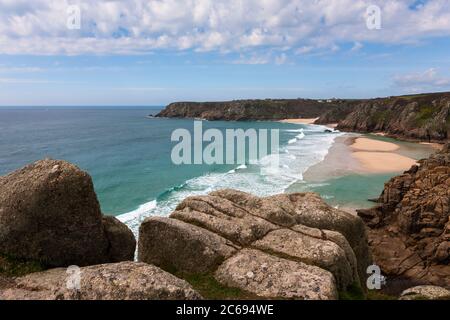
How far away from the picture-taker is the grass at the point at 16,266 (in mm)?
13805

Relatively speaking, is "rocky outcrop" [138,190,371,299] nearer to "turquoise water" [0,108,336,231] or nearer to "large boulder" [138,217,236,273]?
"large boulder" [138,217,236,273]

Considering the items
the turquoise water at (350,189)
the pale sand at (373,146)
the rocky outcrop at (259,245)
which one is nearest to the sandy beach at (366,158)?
the pale sand at (373,146)

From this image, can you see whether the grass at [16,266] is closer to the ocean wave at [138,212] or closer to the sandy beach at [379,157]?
the ocean wave at [138,212]

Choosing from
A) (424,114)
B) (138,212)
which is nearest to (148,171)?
(138,212)

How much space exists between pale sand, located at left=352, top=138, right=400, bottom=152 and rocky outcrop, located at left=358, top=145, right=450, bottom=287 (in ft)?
170

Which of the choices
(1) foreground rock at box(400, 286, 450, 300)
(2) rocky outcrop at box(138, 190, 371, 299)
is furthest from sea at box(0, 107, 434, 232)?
(1) foreground rock at box(400, 286, 450, 300)

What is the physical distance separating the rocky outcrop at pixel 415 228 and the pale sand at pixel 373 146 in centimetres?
5171

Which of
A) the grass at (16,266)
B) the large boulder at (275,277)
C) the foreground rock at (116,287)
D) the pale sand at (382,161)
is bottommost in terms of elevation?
the pale sand at (382,161)

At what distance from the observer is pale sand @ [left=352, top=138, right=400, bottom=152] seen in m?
91.1

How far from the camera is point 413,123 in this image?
381ft

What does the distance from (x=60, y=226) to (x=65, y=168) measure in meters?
2.41

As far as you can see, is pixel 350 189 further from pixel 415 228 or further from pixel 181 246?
pixel 181 246

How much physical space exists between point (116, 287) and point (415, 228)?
1190 inches
